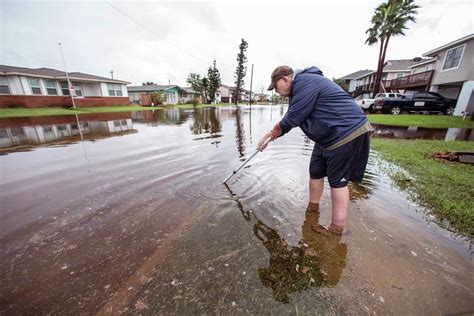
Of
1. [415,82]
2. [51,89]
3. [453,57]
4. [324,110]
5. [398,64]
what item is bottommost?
[324,110]

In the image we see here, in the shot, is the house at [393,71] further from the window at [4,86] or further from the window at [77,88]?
the window at [4,86]

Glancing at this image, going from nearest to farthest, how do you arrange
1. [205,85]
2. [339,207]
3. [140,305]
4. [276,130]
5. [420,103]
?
1. [140,305]
2. [339,207]
3. [276,130]
4. [420,103]
5. [205,85]

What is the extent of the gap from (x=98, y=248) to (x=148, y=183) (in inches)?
60.2

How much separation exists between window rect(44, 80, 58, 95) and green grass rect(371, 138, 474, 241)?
1174 inches

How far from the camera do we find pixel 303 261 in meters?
1.79

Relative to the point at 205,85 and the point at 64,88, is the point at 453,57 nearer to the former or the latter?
the point at 64,88

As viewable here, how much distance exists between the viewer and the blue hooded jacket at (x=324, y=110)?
1872mm

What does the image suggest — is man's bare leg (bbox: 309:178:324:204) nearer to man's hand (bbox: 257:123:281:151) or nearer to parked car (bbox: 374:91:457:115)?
man's hand (bbox: 257:123:281:151)

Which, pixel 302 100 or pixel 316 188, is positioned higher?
pixel 302 100

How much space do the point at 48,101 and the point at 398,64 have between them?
4518cm

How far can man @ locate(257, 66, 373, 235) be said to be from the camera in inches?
73.9

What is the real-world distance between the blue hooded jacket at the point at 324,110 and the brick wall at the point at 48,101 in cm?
2808

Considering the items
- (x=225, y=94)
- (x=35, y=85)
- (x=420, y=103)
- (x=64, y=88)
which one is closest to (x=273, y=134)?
(x=420, y=103)

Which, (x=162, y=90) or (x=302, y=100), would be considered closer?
(x=302, y=100)
